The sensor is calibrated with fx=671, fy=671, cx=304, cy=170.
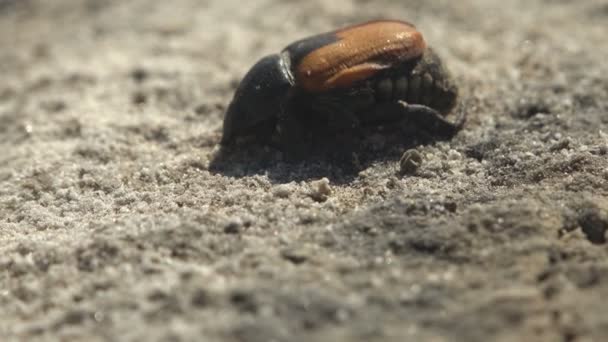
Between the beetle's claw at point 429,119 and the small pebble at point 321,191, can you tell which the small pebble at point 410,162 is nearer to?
the beetle's claw at point 429,119

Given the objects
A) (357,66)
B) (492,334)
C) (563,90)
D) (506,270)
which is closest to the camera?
(492,334)

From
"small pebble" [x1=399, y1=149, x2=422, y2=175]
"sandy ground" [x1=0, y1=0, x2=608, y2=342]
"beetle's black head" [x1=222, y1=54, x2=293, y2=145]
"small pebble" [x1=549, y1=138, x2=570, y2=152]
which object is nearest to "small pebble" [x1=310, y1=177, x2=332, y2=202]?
"sandy ground" [x1=0, y1=0, x2=608, y2=342]

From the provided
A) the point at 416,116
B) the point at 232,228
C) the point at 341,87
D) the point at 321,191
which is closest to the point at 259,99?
the point at 341,87

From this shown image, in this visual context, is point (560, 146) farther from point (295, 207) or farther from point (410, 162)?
point (295, 207)

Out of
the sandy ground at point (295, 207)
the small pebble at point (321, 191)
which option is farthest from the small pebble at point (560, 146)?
the small pebble at point (321, 191)

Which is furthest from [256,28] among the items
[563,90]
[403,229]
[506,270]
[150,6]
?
[506,270]

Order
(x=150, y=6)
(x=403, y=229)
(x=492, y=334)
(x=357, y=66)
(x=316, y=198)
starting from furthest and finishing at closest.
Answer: (x=150, y=6), (x=357, y=66), (x=316, y=198), (x=403, y=229), (x=492, y=334)

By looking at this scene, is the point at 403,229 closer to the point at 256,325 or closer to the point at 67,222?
the point at 256,325
